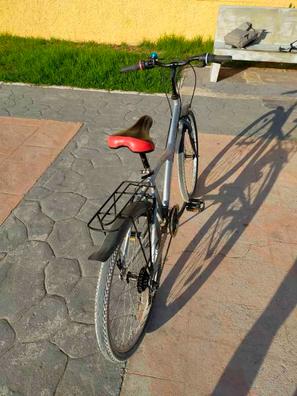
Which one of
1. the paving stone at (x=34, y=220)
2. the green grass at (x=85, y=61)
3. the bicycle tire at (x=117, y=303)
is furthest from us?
the green grass at (x=85, y=61)

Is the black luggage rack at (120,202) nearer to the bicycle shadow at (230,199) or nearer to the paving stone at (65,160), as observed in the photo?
the bicycle shadow at (230,199)

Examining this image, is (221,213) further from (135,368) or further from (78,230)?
(135,368)

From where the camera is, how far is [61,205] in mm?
3549

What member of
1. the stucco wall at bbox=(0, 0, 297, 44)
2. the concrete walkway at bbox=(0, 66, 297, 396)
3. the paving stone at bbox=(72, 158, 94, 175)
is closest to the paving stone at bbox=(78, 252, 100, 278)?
the concrete walkway at bbox=(0, 66, 297, 396)

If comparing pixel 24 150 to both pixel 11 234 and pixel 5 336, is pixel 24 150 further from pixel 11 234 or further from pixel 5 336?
pixel 5 336

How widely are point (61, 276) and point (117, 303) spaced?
0.69m

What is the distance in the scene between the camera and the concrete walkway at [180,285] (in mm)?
2182

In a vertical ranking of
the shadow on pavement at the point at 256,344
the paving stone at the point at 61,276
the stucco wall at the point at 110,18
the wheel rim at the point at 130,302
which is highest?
the stucco wall at the point at 110,18

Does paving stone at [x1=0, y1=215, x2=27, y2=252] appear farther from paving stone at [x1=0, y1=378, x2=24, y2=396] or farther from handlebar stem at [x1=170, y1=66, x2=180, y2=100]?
handlebar stem at [x1=170, y1=66, x2=180, y2=100]

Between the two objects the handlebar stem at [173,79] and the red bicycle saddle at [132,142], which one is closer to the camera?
the red bicycle saddle at [132,142]

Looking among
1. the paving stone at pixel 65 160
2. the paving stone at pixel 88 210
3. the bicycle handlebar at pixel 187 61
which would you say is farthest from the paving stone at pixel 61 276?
the bicycle handlebar at pixel 187 61

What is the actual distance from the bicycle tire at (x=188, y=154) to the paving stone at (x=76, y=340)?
1.54 meters

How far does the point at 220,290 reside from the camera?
2688 millimetres

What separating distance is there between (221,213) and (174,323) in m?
1.34
